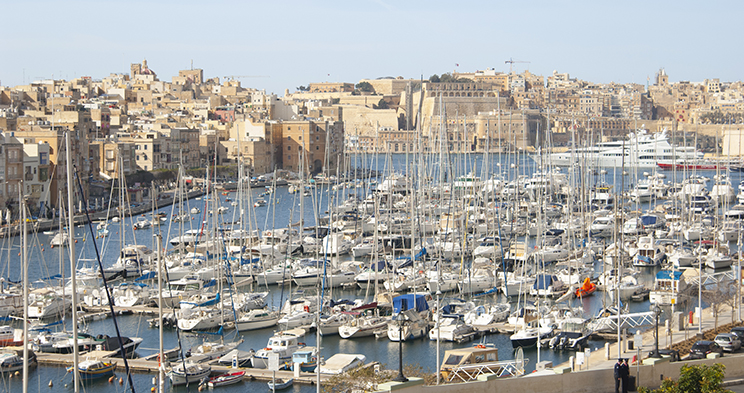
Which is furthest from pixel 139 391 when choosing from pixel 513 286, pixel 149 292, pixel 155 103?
pixel 155 103

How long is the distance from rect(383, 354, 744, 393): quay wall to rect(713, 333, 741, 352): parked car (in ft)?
5.05

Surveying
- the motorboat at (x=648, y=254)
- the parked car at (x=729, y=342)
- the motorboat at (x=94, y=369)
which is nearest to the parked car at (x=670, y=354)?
the parked car at (x=729, y=342)

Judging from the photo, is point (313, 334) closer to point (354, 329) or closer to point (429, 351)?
point (354, 329)

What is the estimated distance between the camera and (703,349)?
10.1 meters

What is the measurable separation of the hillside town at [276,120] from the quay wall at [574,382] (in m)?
Answer: 10.5

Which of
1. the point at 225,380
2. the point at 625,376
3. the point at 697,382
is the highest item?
the point at 697,382

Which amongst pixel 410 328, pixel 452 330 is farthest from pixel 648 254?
pixel 410 328

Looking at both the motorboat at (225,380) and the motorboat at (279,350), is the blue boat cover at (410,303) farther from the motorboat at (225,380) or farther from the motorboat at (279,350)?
the motorboat at (225,380)

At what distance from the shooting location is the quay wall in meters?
7.86

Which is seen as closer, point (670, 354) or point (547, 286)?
point (670, 354)

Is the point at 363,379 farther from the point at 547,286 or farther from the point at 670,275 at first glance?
the point at 670,275

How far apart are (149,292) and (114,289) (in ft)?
2.87

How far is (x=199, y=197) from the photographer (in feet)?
127

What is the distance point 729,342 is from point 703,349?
→ 1.83ft
